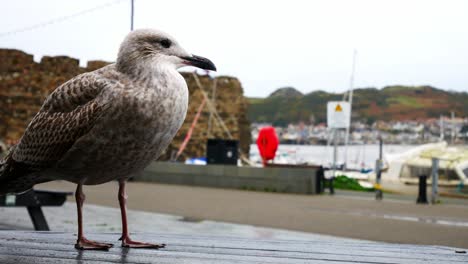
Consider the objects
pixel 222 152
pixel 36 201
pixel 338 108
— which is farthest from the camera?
pixel 338 108

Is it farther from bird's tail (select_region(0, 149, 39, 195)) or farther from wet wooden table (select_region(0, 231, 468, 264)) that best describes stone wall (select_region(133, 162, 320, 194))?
bird's tail (select_region(0, 149, 39, 195))

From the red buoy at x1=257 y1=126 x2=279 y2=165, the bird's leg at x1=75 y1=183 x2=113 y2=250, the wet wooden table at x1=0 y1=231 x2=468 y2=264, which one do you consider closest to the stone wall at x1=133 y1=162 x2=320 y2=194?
the red buoy at x1=257 y1=126 x2=279 y2=165

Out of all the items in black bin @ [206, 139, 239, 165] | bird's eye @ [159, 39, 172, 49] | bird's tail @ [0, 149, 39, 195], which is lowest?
black bin @ [206, 139, 239, 165]

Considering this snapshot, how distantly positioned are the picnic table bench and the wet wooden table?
3.35 metres

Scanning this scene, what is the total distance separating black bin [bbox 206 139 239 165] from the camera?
18.6 metres

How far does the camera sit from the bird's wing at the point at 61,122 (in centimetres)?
243

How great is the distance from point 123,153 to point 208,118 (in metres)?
29.3

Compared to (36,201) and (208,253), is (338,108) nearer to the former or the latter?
(36,201)

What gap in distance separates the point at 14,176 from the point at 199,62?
0.90 metres

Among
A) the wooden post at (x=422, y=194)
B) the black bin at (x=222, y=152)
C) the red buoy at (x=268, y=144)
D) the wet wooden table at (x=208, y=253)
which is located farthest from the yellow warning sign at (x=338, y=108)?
the wet wooden table at (x=208, y=253)

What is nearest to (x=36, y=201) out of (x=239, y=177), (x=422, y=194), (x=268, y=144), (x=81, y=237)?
(x=81, y=237)

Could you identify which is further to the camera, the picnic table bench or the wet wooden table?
the picnic table bench

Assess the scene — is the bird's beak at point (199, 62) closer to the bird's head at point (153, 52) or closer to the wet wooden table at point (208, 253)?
the bird's head at point (153, 52)

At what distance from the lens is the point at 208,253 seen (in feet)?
9.29
